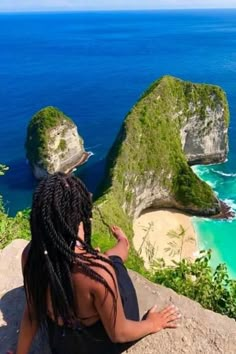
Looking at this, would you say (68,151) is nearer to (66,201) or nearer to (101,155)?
(101,155)

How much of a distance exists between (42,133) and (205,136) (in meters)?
18.9

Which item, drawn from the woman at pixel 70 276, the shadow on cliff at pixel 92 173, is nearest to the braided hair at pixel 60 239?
the woman at pixel 70 276

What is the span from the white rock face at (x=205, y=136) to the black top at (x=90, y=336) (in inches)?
1767

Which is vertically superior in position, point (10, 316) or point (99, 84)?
point (99, 84)

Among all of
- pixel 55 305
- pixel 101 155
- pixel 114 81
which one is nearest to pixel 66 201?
pixel 55 305

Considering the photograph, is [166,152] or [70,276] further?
[166,152]

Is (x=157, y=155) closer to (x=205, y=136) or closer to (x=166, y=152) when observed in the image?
(x=166, y=152)

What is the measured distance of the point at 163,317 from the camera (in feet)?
20.7

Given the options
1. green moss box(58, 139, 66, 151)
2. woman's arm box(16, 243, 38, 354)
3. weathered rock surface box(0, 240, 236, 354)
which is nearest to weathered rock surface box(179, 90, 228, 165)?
green moss box(58, 139, 66, 151)

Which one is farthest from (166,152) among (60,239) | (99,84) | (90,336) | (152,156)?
(99,84)

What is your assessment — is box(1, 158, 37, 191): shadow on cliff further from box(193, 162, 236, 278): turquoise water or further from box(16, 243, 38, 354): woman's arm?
box(16, 243, 38, 354): woman's arm

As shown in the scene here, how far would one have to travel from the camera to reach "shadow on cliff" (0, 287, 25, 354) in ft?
21.0

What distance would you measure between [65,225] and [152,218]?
3593 cm

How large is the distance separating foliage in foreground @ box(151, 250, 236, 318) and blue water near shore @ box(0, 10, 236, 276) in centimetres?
2381
